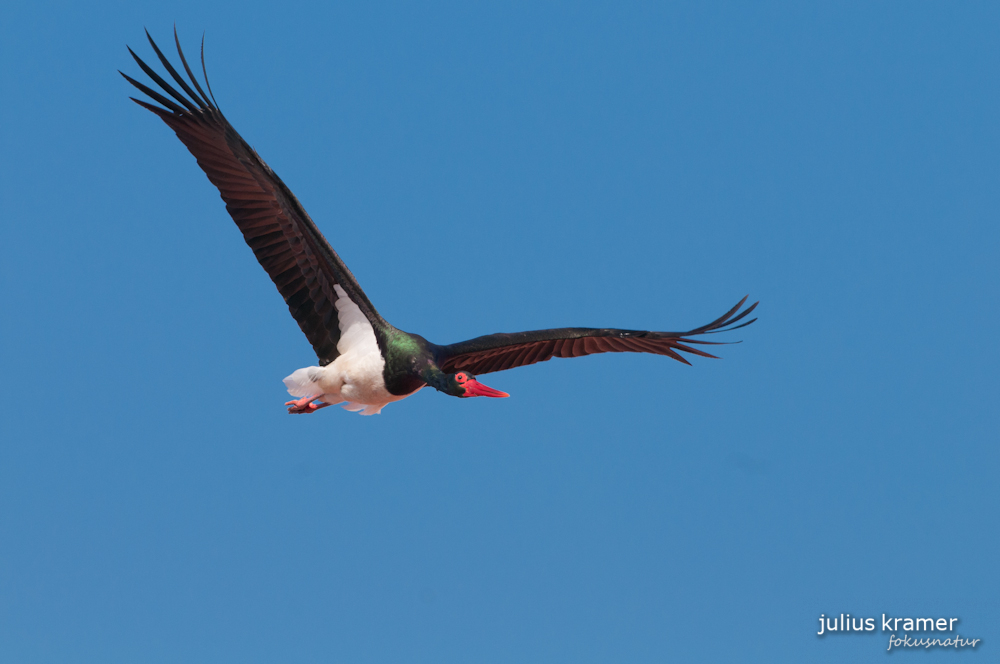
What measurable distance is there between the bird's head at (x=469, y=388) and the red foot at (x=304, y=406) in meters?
2.16

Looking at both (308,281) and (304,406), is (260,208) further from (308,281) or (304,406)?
(304,406)

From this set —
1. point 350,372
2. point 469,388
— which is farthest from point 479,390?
point 350,372

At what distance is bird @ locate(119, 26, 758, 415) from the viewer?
34.9ft

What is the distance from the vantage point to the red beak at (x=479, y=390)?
10344 mm

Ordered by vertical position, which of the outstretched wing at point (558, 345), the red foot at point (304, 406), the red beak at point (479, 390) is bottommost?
the red beak at point (479, 390)

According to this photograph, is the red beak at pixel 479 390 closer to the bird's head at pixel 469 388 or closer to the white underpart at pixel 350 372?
the bird's head at pixel 469 388

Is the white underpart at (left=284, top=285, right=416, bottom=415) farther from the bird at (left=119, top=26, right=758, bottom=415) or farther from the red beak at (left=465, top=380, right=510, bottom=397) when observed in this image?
the red beak at (left=465, top=380, right=510, bottom=397)

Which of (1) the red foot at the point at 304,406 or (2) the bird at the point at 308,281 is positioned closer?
(2) the bird at the point at 308,281

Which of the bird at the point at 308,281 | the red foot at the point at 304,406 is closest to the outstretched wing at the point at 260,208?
the bird at the point at 308,281

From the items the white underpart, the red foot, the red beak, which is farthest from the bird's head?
the red foot

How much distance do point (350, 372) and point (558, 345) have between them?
10.2 ft

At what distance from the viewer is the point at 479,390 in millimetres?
10375

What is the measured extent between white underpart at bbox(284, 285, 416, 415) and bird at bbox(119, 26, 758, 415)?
0.5 inches

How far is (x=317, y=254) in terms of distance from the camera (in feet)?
35.4
